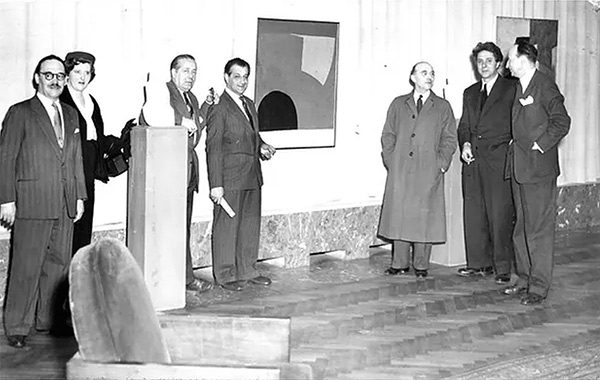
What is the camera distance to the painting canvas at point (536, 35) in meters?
10.4

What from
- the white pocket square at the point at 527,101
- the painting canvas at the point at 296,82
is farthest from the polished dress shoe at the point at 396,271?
the white pocket square at the point at 527,101

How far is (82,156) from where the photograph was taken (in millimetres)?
6629

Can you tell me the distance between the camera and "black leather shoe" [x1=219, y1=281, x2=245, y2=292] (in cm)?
784

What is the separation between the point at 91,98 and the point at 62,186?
0.92 metres

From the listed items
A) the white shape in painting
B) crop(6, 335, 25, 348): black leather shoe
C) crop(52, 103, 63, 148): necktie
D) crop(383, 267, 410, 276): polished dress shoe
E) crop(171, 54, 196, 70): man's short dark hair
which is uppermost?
the white shape in painting

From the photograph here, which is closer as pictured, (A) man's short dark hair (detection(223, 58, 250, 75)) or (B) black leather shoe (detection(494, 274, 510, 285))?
(A) man's short dark hair (detection(223, 58, 250, 75))

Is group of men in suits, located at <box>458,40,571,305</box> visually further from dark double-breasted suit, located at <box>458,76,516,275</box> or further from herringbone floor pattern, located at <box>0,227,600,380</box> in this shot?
herringbone floor pattern, located at <box>0,227,600,380</box>

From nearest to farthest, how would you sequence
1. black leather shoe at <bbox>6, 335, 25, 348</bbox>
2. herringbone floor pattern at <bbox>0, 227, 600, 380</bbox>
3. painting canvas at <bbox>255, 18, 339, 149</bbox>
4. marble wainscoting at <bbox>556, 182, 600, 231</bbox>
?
herringbone floor pattern at <bbox>0, 227, 600, 380</bbox>, black leather shoe at <bbox>6, 335, 25, 348</bbox>, painting canvas at <bbox>255, 18, 339, 149</bbox>, marble wainscoting at <bbox>556, 182, 600, 231</bbox>

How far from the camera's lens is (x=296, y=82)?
895cm

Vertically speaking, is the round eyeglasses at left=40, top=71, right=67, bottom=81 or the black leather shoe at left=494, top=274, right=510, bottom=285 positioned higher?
the round eyeglasses at left=40, top=71, right=67, bottom=81

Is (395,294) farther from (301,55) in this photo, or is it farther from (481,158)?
A: (301,55)

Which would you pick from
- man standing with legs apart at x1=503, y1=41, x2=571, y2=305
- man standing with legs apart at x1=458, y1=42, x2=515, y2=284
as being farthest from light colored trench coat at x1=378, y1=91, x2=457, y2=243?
man standing with legs apart at x1=503, y1=41, x2=571, y2=305

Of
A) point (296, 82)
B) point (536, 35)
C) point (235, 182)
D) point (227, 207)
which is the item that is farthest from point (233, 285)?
point (536, 35)

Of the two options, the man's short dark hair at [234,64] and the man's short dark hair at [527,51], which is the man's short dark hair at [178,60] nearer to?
the man's short dark hair at [234,64]
